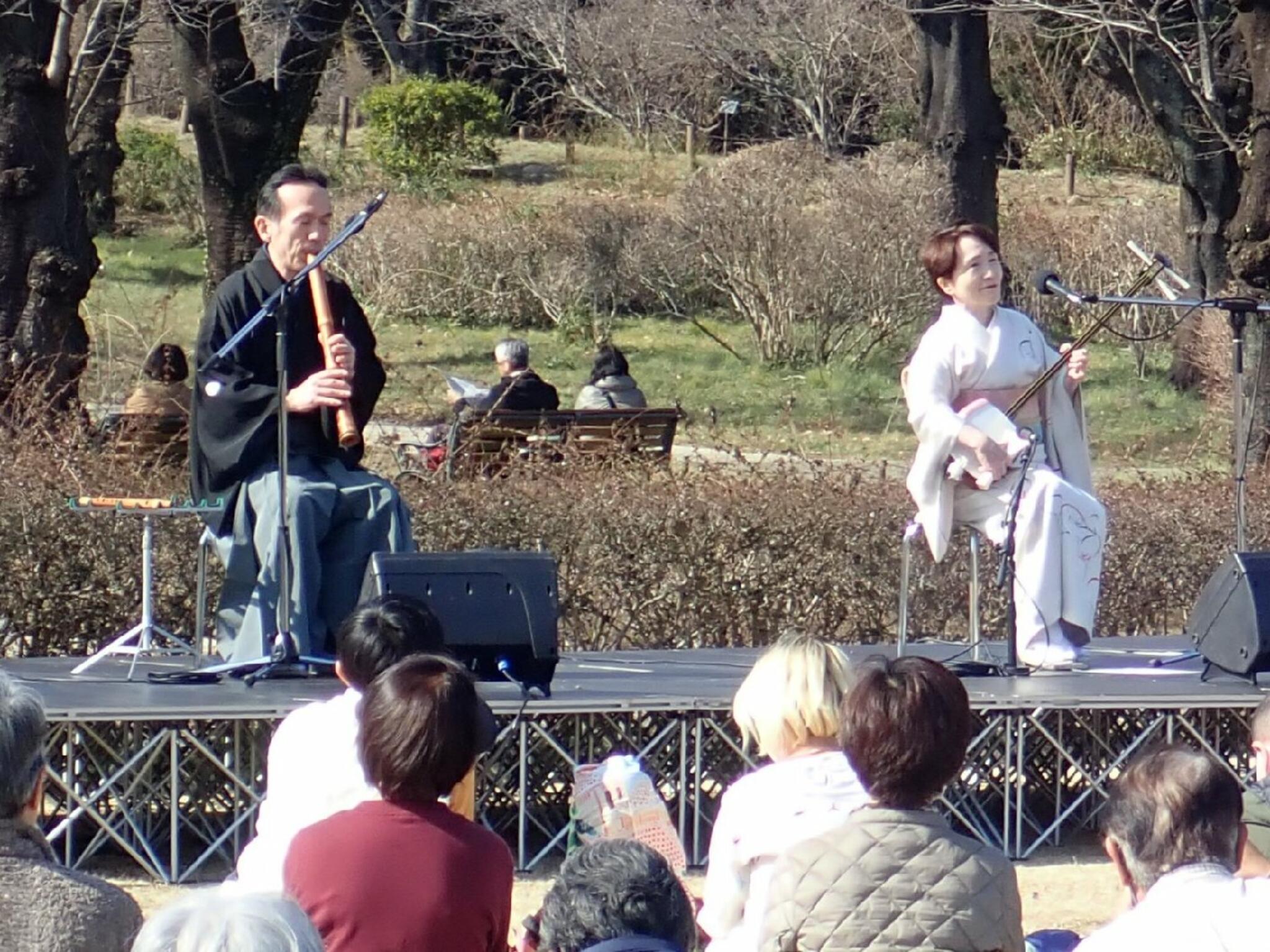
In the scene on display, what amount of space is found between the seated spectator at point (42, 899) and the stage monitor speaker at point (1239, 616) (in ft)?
12.8

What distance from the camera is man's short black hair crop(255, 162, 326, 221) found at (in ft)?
20.7

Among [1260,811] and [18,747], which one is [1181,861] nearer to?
[1260,811]

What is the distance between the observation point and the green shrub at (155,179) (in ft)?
91.1

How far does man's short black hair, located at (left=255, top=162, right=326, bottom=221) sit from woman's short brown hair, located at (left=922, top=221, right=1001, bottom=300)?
1.94m

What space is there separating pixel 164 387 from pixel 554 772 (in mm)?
4782

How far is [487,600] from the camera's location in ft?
18.8

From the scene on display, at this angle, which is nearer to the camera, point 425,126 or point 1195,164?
point 1195,164

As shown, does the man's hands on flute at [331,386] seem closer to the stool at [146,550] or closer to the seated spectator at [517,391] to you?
the stool at [146,550]

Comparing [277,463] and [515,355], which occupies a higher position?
[277,463]

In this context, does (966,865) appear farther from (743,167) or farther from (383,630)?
(743,167)

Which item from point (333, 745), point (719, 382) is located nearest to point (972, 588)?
point (333, 745)

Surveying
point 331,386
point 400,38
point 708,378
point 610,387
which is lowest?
point 708,378

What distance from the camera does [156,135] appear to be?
1161 inches

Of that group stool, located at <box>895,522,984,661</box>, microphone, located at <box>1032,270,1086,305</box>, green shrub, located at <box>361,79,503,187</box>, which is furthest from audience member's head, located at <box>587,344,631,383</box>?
green shrub, located at <box>361,79,503,187</box>
